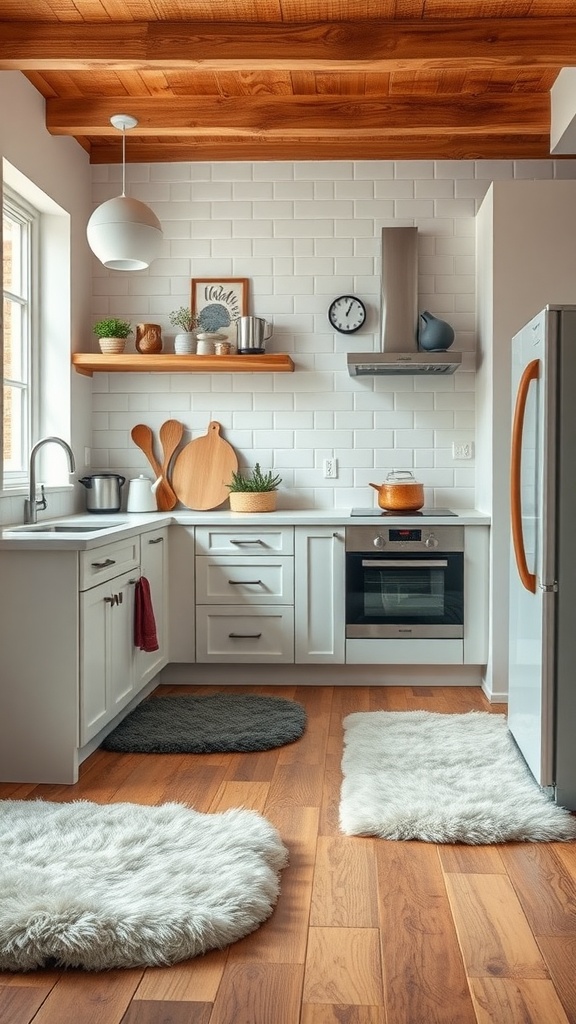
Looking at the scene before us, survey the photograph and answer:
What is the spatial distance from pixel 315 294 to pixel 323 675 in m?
2.02

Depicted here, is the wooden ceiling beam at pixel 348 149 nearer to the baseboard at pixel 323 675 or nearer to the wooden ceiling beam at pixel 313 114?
the wooden ceiling beam at pixel 313 114

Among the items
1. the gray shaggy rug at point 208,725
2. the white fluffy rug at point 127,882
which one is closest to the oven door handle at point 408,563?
the gray shaggy rug at point 208,725

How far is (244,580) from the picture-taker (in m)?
4.66

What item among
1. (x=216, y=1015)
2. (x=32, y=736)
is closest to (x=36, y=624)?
(x=32, y=736)

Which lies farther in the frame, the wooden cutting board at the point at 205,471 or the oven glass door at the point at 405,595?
the wooden cutting board at the point at 205,471

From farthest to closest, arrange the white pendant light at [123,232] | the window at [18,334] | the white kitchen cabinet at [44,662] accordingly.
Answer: the window at [18,334] < the white pendant light at [123,232] < the white kitchen cabinet at [44,662]

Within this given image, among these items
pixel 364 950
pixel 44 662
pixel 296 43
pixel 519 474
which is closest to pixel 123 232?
pixel 296 43

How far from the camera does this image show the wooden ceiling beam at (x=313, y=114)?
4.49 metres

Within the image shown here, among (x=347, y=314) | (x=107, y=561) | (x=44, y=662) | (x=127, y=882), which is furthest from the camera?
(x=347, y=314)

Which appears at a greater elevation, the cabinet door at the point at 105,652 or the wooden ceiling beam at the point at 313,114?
the wooden ceiling beam at the point at 313,114

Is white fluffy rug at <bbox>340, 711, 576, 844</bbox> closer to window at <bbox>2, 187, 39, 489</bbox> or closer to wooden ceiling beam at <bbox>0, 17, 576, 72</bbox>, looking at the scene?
window at <bbox>2, 187, 39, 489</bbox>

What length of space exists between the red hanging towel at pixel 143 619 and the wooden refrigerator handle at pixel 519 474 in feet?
5.18

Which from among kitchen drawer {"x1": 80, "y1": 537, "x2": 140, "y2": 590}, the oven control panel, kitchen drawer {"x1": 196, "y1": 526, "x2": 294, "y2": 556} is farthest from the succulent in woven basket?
kitchen drawer {"x1": 80, "y1": 537, "x2": 140, "y2": 590}

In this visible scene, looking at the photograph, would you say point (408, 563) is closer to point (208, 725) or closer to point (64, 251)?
point (208, 725)
